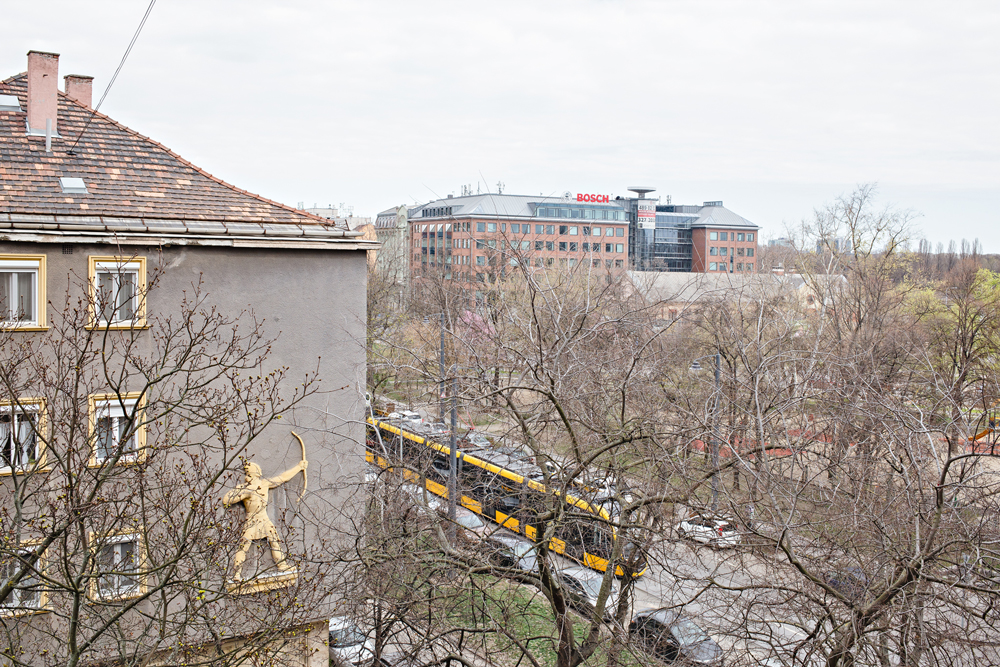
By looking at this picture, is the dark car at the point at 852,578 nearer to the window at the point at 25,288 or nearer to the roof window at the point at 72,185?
the window at the point at 25,288

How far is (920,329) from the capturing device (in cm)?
2805

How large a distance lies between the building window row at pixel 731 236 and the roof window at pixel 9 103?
88.1 meters

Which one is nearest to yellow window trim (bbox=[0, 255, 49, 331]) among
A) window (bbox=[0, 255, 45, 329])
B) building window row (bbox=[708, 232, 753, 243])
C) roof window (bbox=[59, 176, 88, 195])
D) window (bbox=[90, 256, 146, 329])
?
window (bbox=[0, 255, 45, 329])

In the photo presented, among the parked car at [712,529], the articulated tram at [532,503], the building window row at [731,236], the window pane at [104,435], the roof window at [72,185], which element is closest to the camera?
the window pane at [104,435]

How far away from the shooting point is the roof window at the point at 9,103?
1238 centimetres

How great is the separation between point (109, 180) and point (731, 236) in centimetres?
9126

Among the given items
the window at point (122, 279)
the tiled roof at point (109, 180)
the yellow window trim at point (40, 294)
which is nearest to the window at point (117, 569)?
the window at point (122, 279)

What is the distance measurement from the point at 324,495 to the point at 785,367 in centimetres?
790

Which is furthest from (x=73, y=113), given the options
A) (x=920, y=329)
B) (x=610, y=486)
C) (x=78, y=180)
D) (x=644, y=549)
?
(x=920, y=329)

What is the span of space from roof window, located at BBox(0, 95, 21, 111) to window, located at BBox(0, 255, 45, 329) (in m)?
3.55

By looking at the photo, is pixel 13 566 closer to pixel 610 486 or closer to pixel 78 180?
pixel 78 180

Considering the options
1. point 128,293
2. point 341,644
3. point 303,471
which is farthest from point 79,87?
point 341,644

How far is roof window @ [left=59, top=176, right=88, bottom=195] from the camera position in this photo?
36.6 feet

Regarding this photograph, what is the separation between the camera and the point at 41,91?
471 inches
